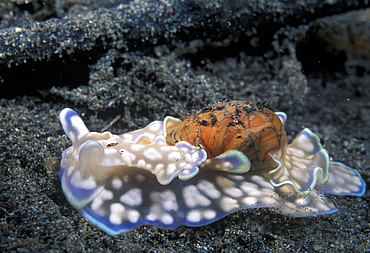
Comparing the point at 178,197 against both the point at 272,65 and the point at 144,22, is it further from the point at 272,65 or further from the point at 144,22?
the point at 272,65

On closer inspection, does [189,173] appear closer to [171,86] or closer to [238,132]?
[238,132]

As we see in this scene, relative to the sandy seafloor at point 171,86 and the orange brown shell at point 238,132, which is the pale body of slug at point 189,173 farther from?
the sandy seafloor at point 171,86

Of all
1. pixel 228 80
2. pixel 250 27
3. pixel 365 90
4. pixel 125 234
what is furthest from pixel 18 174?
pixel 365 90

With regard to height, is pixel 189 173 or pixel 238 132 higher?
pixel 238 132

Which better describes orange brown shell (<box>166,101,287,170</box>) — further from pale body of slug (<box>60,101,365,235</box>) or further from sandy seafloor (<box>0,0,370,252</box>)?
sandy seafloor (<box>0,0,370,252</box>)

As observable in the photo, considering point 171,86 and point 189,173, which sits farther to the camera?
point 171,86

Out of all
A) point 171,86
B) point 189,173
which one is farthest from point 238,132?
point 171,86
